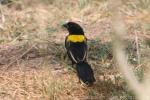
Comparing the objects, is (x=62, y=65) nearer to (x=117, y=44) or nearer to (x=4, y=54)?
(x=4, y=54)

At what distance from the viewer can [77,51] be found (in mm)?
6094

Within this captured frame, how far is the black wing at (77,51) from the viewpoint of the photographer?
5.94 meters

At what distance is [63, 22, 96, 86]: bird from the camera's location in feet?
18.5

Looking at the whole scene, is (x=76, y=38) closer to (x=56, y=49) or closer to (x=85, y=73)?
(x=56, y=49)

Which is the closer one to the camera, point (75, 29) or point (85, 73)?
point (85, 73)

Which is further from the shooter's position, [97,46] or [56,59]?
[97,46]

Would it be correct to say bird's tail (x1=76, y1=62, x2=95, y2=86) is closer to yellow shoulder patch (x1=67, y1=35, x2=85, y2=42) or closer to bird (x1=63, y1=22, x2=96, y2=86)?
bird (x1=63, y1=22, x2=96, y2=86)

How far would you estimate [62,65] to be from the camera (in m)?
6.36

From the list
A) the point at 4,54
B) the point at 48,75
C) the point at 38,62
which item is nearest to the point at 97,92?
the point at 48,75

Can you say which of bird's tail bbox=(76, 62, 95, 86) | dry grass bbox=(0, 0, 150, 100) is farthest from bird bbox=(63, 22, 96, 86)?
dry grass bbox=(0, 0, 150, 100)

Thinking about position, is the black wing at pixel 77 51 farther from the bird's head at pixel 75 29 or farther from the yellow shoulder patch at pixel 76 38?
the bird's head at pixel 75 29

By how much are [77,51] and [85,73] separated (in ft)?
1.65

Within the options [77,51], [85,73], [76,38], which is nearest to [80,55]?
[77,51]

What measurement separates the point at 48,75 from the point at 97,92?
1.78 feet
